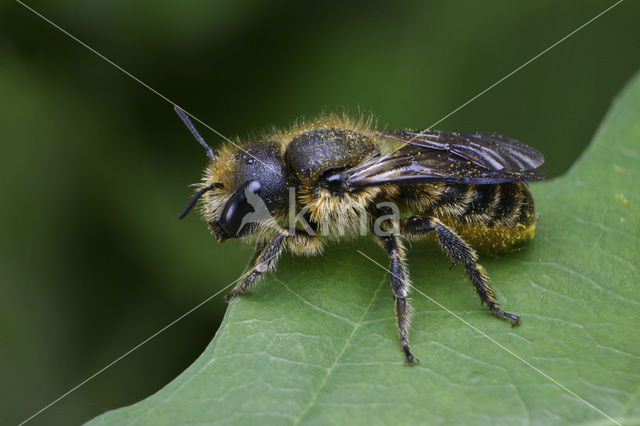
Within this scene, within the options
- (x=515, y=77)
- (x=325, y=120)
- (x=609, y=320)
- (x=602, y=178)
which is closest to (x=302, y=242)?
(x=325, y=120)

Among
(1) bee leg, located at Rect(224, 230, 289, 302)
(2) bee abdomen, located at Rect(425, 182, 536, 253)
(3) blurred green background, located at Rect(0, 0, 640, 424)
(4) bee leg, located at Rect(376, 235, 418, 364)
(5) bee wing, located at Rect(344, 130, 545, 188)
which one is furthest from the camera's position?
(3) blurred green background, located at Rect(0, 0, 640, 424)

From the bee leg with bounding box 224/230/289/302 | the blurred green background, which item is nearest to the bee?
the bee leg with bounding box 224/230/289/302

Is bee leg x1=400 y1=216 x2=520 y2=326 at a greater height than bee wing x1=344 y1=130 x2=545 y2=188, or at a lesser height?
lesser

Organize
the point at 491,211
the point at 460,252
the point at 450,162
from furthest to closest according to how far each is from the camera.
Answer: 1. the point at 491,211
2. the point at 450,162
3. the point at 460,252

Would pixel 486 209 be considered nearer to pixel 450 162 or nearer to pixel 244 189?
pixel 450 162

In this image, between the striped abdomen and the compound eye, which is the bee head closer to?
the compound eye

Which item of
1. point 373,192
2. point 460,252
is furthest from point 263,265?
point 460,252

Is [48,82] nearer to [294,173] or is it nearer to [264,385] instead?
[294,173]

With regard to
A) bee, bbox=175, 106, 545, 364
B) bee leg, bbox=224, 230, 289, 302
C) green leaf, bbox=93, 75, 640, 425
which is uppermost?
bee, bbox=175, 106, 545, 364
